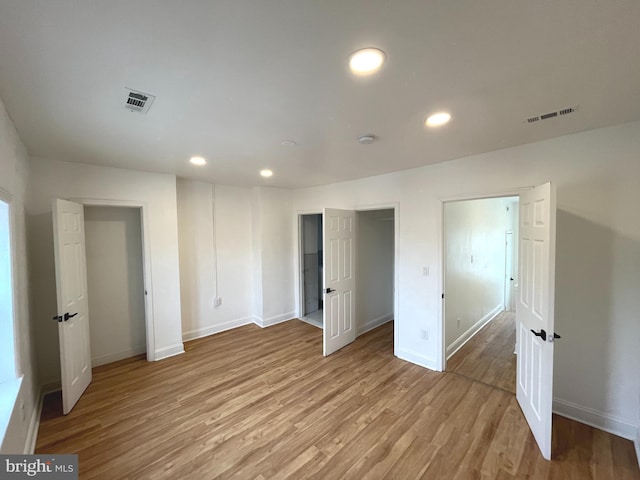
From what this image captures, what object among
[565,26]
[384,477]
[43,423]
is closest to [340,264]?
[384,477]

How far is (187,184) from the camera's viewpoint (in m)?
3.99

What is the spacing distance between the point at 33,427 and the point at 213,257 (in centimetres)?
262

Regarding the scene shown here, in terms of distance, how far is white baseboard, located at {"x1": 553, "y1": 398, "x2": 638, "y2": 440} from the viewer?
80.4 inches

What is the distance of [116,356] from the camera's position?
3430 mm

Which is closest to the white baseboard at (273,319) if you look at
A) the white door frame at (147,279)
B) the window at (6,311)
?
the white door frame at (147,279)

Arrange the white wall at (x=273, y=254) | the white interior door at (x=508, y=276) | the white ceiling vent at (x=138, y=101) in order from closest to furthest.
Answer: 1. the white ceiling vent at (x=138, y=101)
2. the white wall at (x=273, y=254)
3. the white interior door at (x=508, y=276)

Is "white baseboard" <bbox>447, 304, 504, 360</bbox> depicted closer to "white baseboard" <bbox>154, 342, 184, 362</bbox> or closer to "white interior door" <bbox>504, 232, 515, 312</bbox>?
"white interior door" <bbox>504, 232, 515, 312</bbox>

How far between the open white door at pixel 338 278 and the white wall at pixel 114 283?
267 cm

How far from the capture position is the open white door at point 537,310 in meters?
1.86

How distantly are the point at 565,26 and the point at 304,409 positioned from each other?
3.10 m

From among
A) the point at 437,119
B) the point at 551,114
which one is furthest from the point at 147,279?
the point at 551,114

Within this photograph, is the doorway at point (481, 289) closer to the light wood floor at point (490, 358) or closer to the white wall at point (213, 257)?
the light wood floor at point (490, 358)

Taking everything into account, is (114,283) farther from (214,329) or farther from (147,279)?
(214,329)

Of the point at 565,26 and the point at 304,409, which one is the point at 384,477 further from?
the point at 565,26
